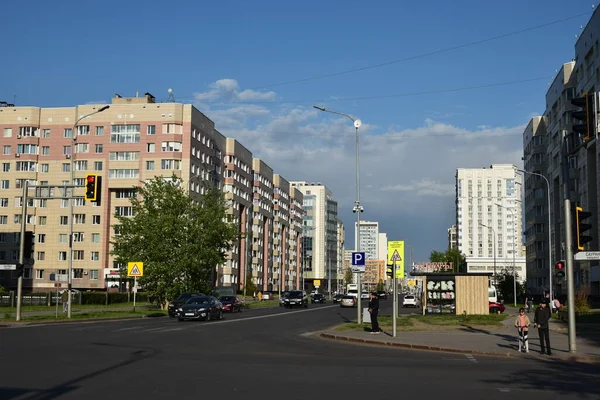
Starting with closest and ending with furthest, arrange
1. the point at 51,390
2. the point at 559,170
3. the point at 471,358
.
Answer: the point at 51,390
the point at 471,358
the point at 559,170

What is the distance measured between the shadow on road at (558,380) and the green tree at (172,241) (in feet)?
140

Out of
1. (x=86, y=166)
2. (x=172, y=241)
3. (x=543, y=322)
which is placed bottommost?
(x=543, y=322)

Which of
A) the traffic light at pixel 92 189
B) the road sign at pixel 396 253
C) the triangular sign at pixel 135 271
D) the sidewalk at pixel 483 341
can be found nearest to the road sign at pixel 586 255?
the sidewalk at pixel 483 341

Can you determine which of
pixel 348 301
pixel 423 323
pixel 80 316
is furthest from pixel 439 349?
pixel 348 301

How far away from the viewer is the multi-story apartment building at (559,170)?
235ft

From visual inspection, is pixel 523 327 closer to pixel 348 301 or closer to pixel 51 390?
pixel 51 390

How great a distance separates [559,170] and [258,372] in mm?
60762

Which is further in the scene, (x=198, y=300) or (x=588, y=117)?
(x=198, y=300)

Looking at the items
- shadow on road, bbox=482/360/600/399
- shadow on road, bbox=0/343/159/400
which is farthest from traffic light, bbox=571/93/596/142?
shadow on road, bbox=0/343/159/400

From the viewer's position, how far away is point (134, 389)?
12602 millimetres

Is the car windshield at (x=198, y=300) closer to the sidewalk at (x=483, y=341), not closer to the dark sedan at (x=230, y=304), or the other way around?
the sidewalk at (x=483, y=341)

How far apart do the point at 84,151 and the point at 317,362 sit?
285 feet

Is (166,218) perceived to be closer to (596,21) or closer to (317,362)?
(317,362)

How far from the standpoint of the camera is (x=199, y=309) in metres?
43.1
